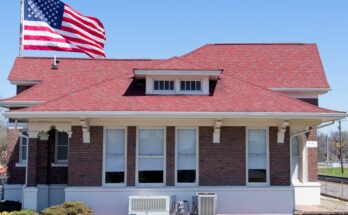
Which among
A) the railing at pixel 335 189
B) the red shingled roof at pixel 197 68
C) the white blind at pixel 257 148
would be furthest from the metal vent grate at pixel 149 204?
the railing at pixel 335 189

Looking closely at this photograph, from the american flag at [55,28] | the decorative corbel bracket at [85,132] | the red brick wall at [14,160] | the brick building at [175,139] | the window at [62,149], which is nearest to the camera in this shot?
the decorative corbel bracket at [85,132]

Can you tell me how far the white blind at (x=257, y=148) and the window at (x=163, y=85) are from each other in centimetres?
297

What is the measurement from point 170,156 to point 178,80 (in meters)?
2.59

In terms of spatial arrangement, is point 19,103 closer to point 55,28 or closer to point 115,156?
point 55,28

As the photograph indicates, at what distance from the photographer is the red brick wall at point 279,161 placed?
14547 millimetres

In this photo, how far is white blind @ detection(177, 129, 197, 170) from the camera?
1455 cm

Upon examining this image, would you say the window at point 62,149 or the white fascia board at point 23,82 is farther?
the white fascia board at point 23,82

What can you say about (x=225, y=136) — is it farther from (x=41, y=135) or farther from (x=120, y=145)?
(x=41, y=135)

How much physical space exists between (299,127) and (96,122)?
20.9 feet

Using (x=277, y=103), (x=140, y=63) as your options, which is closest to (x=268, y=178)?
(x=277, y=103)

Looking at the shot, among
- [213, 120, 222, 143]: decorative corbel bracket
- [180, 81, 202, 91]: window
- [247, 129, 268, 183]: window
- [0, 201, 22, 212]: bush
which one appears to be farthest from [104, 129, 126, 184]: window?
[247, 129, 268, 183]: window

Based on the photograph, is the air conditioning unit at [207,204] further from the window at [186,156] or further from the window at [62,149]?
the window at [62,149]

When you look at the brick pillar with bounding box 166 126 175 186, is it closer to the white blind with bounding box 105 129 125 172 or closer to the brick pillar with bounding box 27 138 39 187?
the white blind with bounding box 105 129 125 172

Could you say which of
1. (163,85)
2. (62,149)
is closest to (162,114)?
(163,85)
